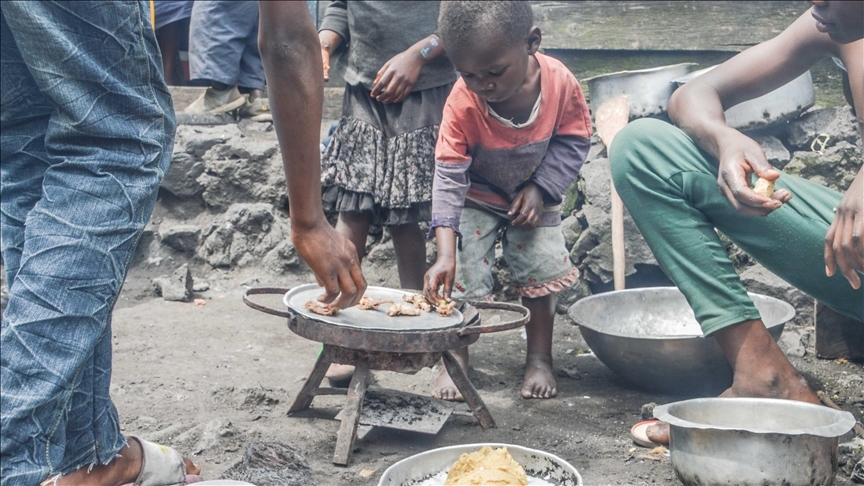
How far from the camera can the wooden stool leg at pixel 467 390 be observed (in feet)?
9.31

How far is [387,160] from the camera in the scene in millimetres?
3604

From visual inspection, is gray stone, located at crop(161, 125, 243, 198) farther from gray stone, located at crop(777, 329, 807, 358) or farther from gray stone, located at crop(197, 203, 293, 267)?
gray stone, located at crop(777, 329, 807, 358)

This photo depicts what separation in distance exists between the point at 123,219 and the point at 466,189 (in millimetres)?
1692

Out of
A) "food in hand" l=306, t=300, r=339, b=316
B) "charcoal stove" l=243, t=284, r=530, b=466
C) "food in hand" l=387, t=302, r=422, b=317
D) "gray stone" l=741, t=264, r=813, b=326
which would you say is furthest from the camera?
"gray stone" l=741, t=264, r=813, b=326

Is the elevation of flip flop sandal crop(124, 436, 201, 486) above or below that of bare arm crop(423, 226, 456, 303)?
below

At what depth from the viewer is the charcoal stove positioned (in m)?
2.49

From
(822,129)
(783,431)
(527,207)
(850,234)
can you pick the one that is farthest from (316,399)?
(822,129)

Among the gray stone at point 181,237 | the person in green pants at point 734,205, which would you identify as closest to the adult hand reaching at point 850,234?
the person in green pants at point 734,205

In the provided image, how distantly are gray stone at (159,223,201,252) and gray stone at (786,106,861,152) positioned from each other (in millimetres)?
3643

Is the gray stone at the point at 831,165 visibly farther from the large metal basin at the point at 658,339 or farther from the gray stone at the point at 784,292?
the large metal basin at the point at 658,339

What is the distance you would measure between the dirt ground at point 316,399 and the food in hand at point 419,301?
0.48 metres

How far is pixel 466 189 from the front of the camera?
3.26 m

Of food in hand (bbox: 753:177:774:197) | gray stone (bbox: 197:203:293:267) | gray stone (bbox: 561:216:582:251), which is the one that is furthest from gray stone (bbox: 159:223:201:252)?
food in hand (bbox: 753:177:774:197)

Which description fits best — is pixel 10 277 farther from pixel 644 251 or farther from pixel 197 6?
pixel 197 6
